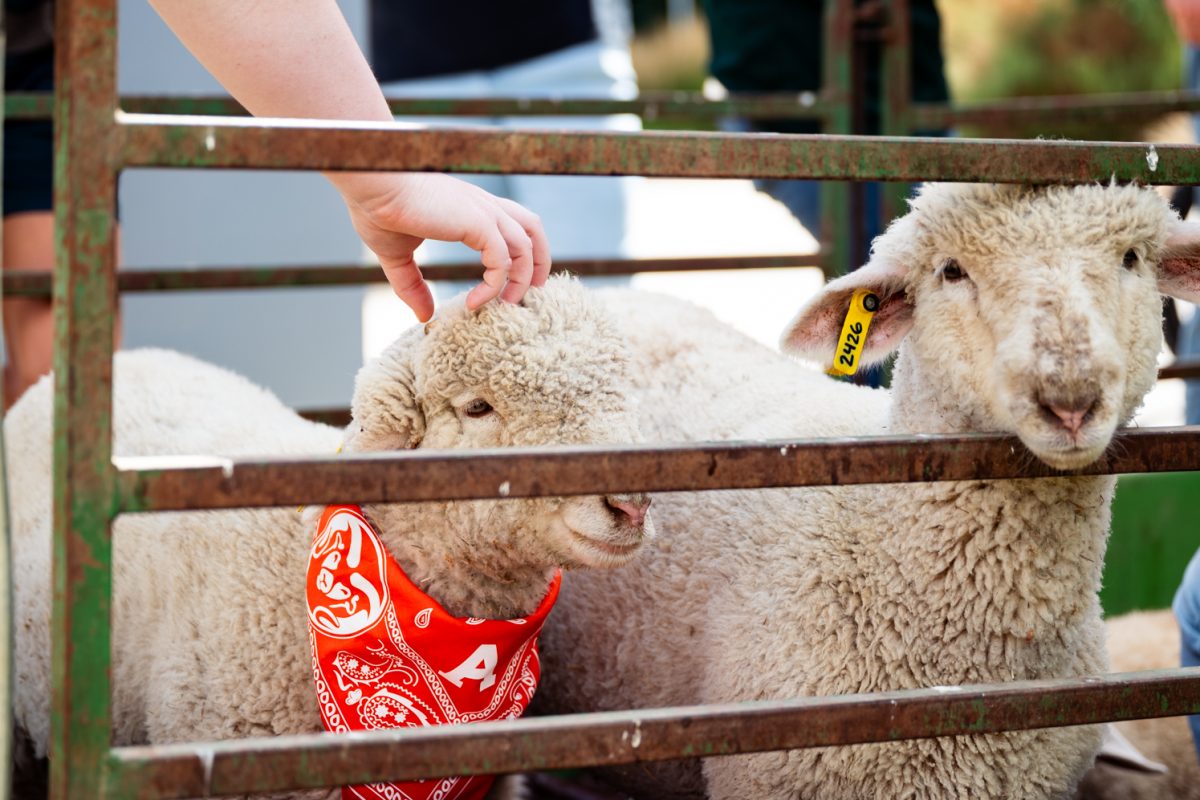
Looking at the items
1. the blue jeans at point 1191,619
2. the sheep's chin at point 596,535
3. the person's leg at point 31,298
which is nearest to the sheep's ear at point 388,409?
the sheep's chin at point 596,535

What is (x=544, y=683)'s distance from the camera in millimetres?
2680

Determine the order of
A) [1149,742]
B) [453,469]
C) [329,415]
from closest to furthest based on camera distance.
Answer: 1. [453,469]
2. [1149,742]
3. [329,415]

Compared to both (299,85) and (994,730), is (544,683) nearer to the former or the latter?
(994,730)

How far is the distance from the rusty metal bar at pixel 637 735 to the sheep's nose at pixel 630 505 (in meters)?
0.35

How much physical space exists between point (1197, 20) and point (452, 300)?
277 centimetres

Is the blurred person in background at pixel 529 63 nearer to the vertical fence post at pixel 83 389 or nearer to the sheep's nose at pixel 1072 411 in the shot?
the sheep's nose at pixel 1072 411

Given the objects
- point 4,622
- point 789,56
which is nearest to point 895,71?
point 789,56

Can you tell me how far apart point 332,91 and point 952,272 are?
1031 millimetres

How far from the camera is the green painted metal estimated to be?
3789mm

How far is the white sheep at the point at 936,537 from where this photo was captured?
6.24 ft


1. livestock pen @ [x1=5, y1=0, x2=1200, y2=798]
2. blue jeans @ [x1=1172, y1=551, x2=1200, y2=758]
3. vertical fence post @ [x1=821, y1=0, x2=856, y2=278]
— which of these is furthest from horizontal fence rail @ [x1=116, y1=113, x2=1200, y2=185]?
vertical fence post @ [x1=821, y1=0, x2=856, y2=278]

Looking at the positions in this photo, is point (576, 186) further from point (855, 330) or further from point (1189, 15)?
point (855, 330)

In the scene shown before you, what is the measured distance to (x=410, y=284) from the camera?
6.93 ft

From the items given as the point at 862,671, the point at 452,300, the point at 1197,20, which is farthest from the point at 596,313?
the point at 1197,20
